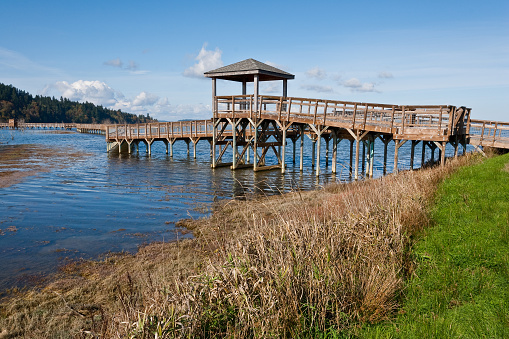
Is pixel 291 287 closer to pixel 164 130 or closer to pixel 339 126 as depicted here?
pixel 339 126

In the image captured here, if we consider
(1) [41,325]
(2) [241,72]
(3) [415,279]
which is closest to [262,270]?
(3) [415,279]

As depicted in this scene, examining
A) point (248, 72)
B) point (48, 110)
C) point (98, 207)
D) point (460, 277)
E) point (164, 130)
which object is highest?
point (48, 110)

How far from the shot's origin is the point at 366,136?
2073cm

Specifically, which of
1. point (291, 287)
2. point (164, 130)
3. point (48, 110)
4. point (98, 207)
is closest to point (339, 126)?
point (98, 207)

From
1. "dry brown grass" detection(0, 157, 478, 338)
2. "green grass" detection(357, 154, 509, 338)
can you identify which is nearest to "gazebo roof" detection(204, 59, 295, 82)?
"green grass" detection(357, 154, 509, 338)

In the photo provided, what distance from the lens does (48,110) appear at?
154m

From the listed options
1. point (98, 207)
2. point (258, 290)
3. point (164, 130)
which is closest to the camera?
point (258, 290)

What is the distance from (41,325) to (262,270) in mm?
3614

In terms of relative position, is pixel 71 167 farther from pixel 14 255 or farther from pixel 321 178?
pixel 14 255

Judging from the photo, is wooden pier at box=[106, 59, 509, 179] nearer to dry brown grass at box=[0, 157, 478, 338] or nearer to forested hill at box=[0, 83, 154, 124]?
dry brown grass at box=[0, 157, 478, 338]

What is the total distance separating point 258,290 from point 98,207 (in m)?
11.6

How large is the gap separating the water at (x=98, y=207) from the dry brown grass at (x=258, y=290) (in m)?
1.19

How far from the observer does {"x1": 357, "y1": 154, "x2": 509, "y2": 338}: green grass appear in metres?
4.40

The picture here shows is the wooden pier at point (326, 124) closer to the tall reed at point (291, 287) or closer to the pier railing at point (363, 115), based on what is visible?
the pier railing at point (363, 115)
